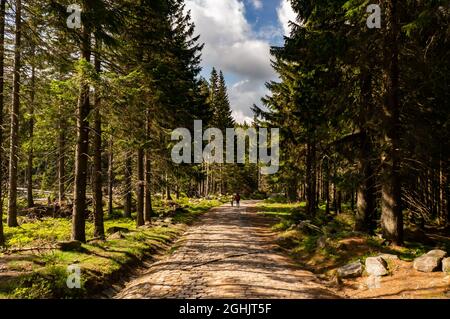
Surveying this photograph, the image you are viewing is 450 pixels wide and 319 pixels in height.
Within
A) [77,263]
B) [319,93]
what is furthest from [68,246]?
[319,93]

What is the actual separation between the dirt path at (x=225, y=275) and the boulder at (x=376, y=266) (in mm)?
1318

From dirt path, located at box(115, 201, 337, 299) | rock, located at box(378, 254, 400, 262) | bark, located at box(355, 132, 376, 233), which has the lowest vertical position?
dirt path, located at box(115, 201, 337, 299)

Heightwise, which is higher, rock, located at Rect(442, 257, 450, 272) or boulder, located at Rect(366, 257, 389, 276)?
rock, located at Rect(442, 257, 450, 272)

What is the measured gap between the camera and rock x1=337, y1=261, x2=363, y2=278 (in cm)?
978

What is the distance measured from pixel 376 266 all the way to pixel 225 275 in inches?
163

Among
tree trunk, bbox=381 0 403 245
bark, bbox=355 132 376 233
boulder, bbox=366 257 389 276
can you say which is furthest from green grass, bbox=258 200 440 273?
bark, bbox=355 132 376 233

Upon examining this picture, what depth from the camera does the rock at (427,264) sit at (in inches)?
343

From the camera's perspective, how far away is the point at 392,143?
11.7 metres

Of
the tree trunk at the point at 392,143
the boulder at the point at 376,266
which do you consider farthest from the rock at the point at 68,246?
the tree trunk at the point at 392,143

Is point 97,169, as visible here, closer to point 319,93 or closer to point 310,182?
point 319,93

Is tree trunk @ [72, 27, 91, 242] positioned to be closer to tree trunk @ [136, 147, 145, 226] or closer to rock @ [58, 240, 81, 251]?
rock @ [58, 240, 81, 251]

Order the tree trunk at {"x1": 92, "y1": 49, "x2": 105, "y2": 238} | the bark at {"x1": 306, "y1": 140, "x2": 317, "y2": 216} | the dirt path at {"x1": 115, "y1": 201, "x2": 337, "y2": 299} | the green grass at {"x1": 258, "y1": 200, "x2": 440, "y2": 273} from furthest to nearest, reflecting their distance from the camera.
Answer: the bark at {"x1": 306, "y1": 140, "x2": 317, "y2": 216} → the tree trunk at {"x1": 92, "y1": 49, "x2": 105, "y2": 238} → the green grass at {"x1": 258, "y1": 200, "x2": 440, "y2": 273} → the dirt path at {"x1": 115, "y1": 201, "x2": 337, "y2": 299}

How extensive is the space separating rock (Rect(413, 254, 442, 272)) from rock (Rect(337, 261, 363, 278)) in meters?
1.41

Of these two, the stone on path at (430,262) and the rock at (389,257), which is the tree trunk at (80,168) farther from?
the stone on path at (430,262)
